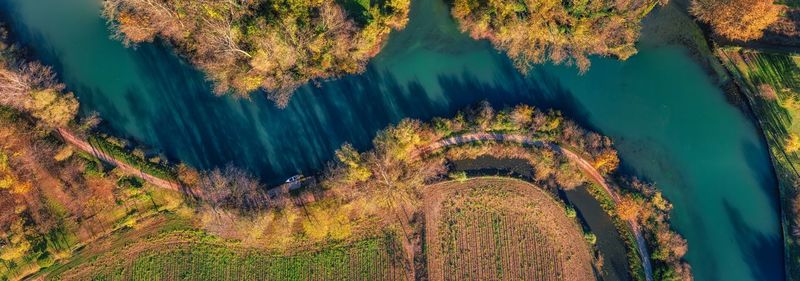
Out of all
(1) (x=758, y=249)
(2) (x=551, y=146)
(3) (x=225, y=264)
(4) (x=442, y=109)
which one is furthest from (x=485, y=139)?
(1) (x=758, y=249)

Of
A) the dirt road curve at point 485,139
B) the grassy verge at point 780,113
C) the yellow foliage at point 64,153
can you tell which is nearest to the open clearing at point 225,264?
the dirt road curve at point 485,139

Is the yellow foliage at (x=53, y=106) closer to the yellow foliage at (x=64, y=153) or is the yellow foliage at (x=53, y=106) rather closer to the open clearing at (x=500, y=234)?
the yellow foliage at (x=64, y=153)

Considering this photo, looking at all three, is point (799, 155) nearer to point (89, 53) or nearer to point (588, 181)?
point (588, 181)

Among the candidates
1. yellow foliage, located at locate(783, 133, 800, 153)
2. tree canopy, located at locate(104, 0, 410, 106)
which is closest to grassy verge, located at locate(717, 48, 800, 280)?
yellow foliage, located at locate(783, 133, 800, 153)

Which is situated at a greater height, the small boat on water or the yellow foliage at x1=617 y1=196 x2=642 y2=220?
the small boat on water

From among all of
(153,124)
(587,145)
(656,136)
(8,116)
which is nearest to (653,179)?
(656,136)

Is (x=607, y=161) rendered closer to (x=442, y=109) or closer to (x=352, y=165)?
(x=442, y=109)

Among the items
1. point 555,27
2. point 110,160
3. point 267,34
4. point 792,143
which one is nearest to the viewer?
point 267,34

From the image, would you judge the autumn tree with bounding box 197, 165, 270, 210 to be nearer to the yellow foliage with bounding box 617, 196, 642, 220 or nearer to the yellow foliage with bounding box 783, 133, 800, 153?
the yellow foliage with bounding box 617, 196, 642, 220

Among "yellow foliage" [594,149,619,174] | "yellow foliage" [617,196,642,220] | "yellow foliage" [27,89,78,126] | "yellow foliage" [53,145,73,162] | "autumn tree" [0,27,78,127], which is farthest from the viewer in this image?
"yellow foliage" [594,149,619,174]
